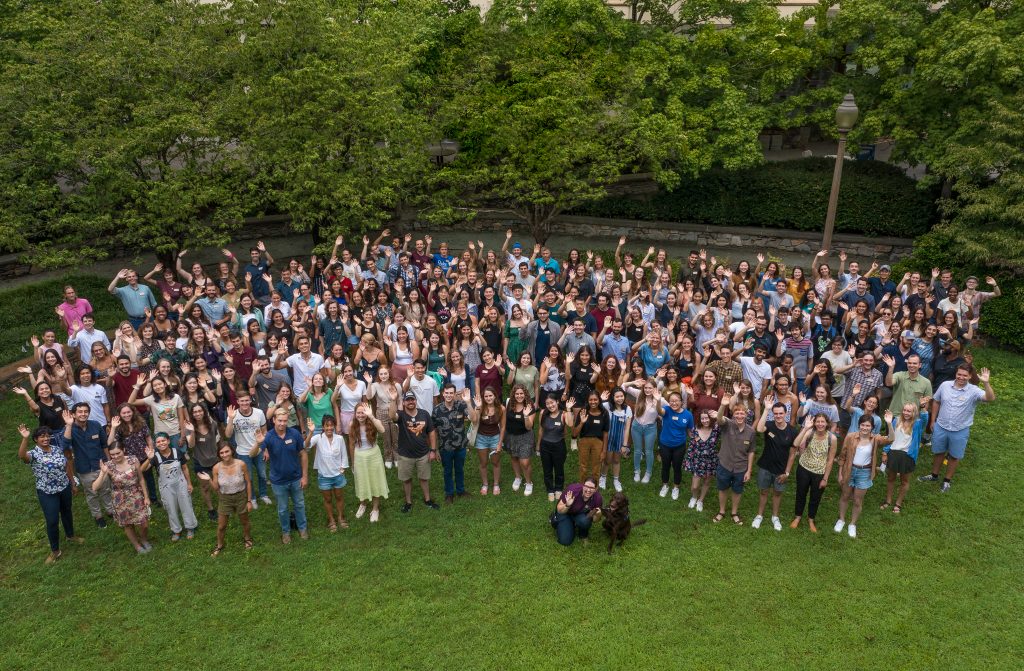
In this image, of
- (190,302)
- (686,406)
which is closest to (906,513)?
(686,406)

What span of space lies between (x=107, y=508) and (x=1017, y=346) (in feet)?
54.7

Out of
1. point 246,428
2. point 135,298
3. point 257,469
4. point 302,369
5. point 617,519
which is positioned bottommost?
point 617,519

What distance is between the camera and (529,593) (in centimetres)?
842

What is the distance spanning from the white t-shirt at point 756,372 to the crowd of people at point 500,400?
0.08 feet

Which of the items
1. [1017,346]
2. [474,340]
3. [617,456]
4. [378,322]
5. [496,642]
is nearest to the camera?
[496,642]

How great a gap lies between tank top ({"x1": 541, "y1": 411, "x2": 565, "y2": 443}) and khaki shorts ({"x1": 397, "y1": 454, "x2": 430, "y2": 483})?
5.27 ft

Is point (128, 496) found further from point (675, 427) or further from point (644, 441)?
point (675, 427)

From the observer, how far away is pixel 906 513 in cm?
971

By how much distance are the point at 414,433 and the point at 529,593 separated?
97.2 inches

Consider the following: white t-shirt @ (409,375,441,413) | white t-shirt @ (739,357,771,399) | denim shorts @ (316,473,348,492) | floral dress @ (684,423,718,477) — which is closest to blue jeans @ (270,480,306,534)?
denim shorts @ (316,473,348,492)

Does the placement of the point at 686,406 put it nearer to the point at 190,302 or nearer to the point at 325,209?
the point at 190,302

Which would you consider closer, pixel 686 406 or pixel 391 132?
pixel 686 406

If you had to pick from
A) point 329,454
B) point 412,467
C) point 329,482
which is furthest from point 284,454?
point 412,467

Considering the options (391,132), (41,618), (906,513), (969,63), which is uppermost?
(969,63)
